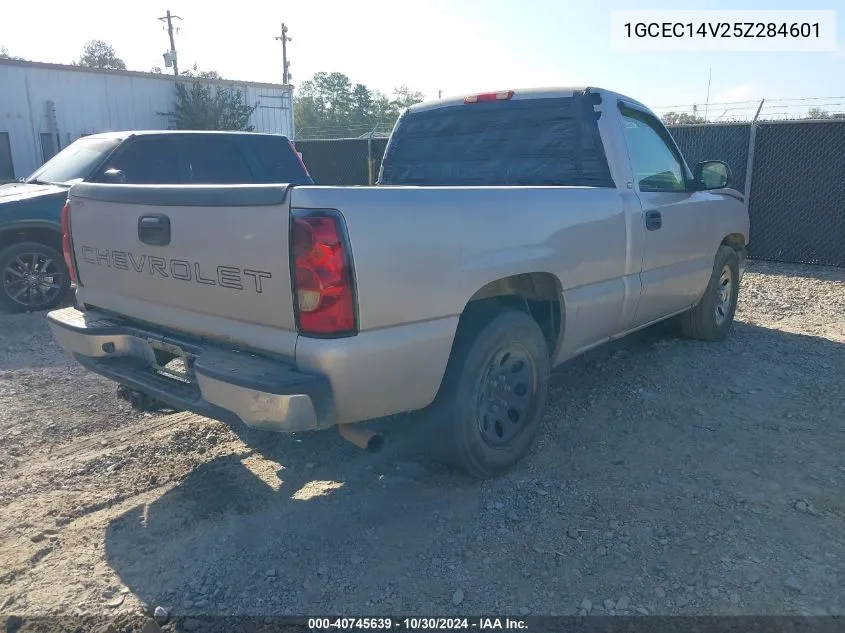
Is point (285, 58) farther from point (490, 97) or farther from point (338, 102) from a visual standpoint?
point (490, 97)

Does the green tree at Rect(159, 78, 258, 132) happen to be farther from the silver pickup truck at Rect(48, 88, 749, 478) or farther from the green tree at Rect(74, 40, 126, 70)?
the green tree at Rect(74, 40, 126, 70)

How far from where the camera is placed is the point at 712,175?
540cm

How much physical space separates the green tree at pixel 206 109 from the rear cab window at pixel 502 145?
1697 cm

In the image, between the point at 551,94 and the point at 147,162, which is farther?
the point at 147,162

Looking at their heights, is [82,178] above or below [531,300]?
above

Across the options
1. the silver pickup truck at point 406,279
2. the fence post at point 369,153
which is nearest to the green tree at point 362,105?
the fence post at point 369,153

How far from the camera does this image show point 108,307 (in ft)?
12.2

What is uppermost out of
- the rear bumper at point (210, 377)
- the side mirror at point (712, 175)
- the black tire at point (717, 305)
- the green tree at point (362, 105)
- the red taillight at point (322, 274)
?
the green tree at point (362, 105)

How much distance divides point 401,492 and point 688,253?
3062 millimetres

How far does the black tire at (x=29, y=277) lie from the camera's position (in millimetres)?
7340

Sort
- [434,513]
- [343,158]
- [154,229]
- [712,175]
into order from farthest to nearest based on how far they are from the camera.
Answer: [343,158] < [712,175] < [434,513] < [154,229]

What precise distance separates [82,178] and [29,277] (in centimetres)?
124

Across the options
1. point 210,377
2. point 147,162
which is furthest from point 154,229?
point 147,162

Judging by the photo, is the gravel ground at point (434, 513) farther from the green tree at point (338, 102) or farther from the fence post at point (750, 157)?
the green tree at point (338, 102)
